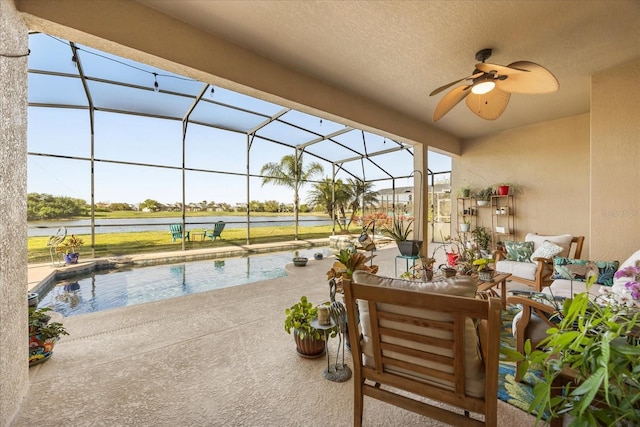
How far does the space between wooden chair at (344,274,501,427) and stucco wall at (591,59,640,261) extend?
3206mm

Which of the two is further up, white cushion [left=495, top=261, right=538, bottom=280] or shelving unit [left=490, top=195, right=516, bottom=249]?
shelving unit [left=490, top=195, right=516, bottom=249]

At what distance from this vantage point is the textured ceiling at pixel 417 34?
2193 millimetres

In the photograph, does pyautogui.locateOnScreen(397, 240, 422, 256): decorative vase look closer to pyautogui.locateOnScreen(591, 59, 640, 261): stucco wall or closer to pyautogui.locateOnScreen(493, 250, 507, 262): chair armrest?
pyautogui.locateOnScreen(493, 250, 507, 262): chair armrest

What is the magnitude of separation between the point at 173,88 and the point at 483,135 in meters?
6.84

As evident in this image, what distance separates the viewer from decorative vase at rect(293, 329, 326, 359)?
2.11 m

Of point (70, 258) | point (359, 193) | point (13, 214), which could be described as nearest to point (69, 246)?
point (70, 258)

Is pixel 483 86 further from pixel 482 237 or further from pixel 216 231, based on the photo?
pixel 216 231

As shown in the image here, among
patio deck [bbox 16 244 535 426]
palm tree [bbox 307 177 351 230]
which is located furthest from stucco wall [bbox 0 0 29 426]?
palm tree [bbox 307 177 351 230]

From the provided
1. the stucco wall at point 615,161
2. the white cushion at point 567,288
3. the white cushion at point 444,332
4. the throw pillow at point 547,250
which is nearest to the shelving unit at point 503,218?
the throw pillow at point 547,250

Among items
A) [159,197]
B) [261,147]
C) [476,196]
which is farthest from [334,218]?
[159,197]

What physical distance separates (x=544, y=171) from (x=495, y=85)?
3871 millimetres

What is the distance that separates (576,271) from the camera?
1669 mm

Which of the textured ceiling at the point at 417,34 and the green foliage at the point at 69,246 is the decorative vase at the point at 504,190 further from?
the green foliage at the point at 69,246

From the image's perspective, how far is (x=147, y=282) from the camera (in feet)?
17.3
